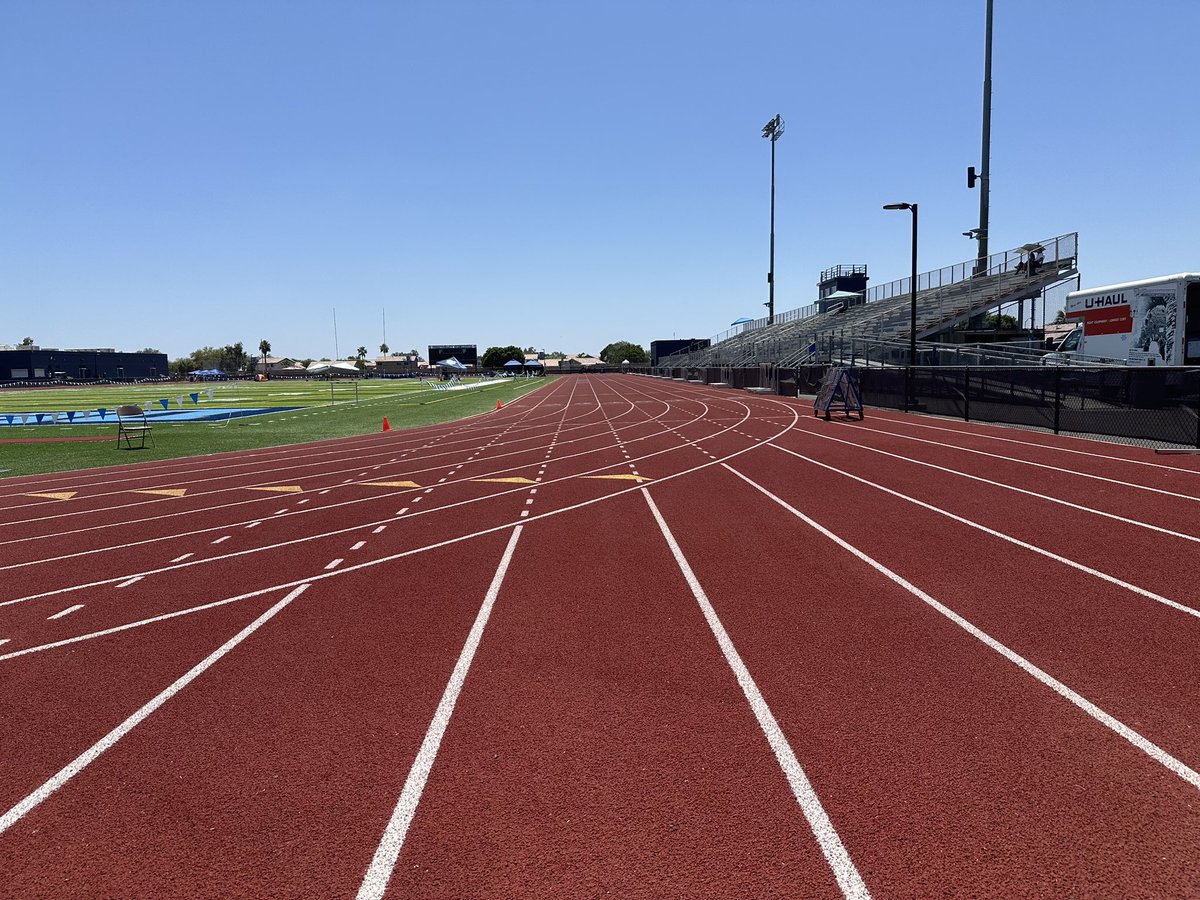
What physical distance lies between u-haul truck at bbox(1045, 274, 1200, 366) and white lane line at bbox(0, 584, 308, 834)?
955 inches

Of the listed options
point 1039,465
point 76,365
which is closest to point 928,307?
point 1039,465

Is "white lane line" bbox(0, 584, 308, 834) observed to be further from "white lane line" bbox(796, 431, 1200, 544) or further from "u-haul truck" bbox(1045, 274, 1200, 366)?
"u-haul truck" bbox(1045, 274, 1200, 366)

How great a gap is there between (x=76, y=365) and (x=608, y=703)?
161m

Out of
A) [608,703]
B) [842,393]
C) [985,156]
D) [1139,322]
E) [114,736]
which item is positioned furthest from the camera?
[985,156]

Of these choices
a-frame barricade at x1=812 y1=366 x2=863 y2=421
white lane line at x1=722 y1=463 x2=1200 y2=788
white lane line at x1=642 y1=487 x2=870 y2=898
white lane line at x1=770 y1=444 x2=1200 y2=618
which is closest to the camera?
white lane line at x1=642 y1=487 x2=870 y2=898

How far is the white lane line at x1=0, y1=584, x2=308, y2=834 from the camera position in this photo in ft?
11.4

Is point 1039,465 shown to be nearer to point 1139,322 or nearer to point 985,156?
point 1139,322

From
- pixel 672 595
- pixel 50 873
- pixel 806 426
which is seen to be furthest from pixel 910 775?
pixel 806 426

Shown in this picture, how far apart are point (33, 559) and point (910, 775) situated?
9222mm

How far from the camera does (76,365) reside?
13112 centimetres

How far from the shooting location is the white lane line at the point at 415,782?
2930 millimetres

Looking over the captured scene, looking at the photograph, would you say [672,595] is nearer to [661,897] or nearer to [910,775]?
[910,775]

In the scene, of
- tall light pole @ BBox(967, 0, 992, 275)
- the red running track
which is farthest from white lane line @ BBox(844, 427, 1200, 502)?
tall light pole @ BBox(967, 0, 992, 275)

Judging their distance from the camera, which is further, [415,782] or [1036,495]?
[1036,495]
